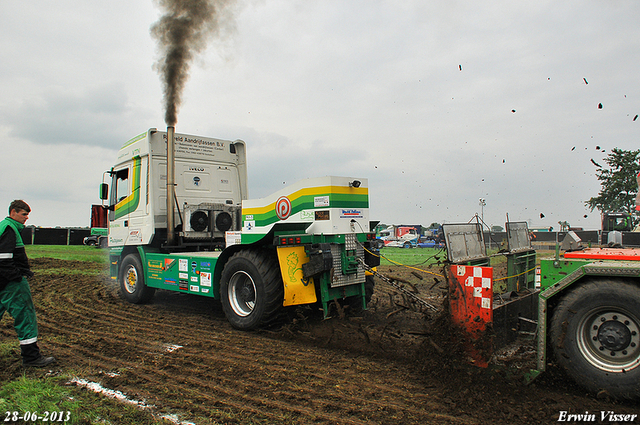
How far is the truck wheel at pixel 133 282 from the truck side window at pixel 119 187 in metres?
1.33

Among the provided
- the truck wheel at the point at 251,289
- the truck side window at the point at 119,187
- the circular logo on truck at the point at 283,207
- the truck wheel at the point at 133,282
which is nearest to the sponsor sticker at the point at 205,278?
the truck wheel at the point at 251,289

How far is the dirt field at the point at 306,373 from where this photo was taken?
325 cm

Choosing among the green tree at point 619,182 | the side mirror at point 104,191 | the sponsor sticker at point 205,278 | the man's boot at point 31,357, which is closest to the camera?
the man's boot at point 31,357

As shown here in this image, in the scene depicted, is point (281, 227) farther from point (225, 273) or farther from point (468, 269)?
point (468, 269)

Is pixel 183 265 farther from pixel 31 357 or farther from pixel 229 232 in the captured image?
pixel 31 357

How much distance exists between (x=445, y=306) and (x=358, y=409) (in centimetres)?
146

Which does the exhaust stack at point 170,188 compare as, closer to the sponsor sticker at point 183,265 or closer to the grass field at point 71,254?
the sponsor sticker at point 183,265

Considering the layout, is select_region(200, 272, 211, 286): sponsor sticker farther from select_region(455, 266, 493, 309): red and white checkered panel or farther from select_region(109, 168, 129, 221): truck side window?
select_region(455, 266, 493, 309): red and white checkered panel

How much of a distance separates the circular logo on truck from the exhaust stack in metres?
2.66

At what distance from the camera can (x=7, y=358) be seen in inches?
181

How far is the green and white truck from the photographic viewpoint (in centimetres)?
571

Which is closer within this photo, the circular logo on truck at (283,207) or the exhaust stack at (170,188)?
the circular logo on truck at (283,207)

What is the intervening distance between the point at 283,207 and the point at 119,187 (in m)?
4.72

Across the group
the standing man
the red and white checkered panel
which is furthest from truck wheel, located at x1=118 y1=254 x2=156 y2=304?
the red and white checkered panel
